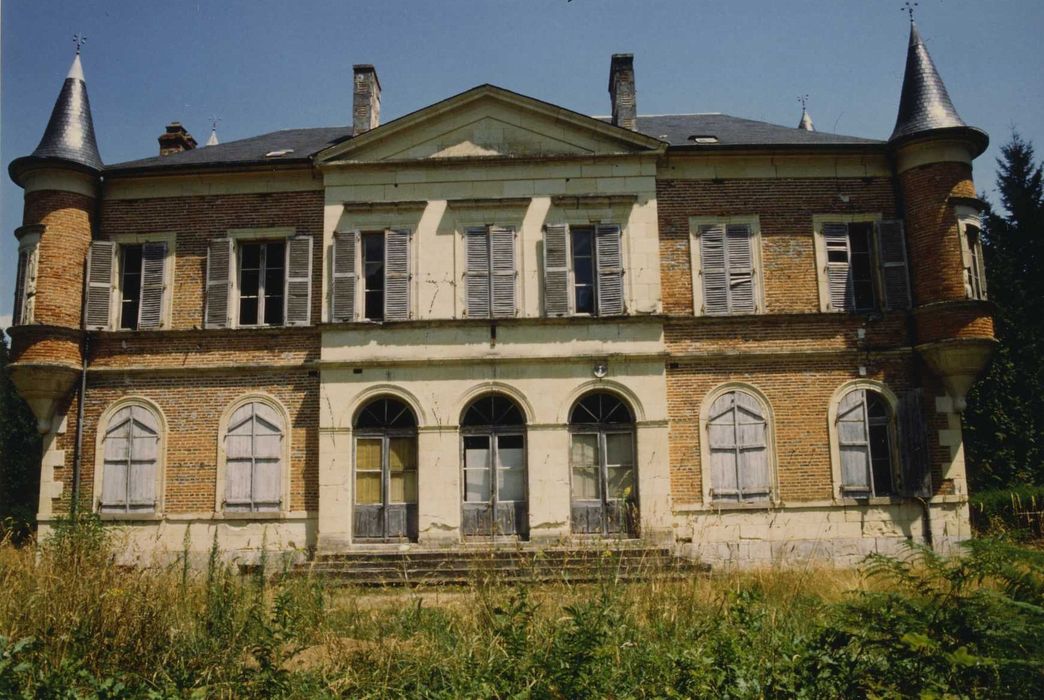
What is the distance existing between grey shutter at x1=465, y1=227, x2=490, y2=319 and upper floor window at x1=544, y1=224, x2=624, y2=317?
1068 millimetres

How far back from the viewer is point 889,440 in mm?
14320

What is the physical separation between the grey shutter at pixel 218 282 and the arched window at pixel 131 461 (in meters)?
2.06

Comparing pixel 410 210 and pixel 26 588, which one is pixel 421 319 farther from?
pixel 26 588

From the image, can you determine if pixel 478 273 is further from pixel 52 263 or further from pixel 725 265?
pixel 52 263

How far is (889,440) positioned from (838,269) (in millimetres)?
3200

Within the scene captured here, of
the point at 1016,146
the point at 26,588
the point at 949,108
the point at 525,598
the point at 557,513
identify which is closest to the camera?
the point at 525,598

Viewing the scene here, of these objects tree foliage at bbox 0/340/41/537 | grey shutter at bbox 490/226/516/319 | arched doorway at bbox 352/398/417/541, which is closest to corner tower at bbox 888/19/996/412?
grey shutter at bbox 490/226/516/319

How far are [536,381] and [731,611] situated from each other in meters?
8.51

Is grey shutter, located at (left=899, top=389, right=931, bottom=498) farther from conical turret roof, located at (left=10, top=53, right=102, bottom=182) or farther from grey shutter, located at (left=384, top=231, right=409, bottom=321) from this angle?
conical turret roof, located at (left=10, top=53, right=102, bottom=182)

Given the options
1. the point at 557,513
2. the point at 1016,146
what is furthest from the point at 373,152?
the point at 1016,146

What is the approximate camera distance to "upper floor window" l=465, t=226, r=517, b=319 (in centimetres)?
1460

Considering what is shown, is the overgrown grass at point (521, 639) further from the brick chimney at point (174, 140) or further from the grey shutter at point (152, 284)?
the brick chimney at point (174, 140)

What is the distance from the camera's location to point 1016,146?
22.8m

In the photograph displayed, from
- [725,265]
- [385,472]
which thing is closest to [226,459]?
[385,472]
